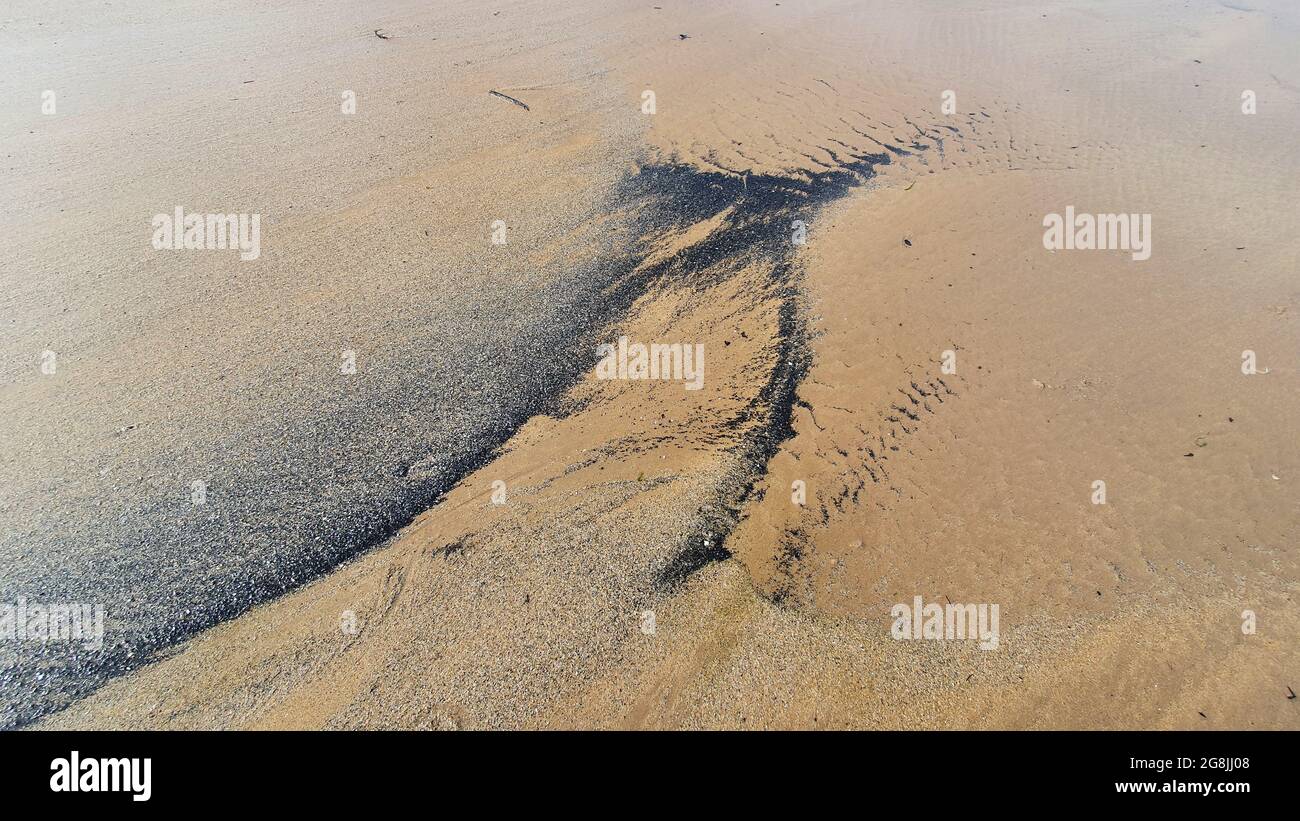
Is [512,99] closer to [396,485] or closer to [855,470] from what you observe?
[396,485]

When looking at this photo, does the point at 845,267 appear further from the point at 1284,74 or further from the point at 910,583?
the point at 1284,74

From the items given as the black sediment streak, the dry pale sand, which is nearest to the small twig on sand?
the dry pale sand

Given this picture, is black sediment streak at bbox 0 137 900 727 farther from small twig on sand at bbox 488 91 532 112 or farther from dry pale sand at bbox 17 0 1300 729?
small twig on sand at bbox 488 91 532 112

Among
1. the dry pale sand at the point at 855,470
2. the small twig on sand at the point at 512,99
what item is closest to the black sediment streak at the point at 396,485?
the dry pale sand at the point at 855,470

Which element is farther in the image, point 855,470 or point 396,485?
point 855,470

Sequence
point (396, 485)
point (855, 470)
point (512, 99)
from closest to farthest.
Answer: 1. point (396, 485)
2. point (855, 470)
3. point (512, 99)

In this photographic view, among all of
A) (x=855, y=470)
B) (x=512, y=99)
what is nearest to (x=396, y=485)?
(x=855, y=470)

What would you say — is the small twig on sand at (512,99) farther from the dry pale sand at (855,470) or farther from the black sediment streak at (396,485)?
the black sediment streak at (396,485)

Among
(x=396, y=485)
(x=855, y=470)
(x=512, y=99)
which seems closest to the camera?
(x=396, y=485)
